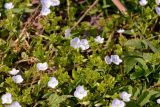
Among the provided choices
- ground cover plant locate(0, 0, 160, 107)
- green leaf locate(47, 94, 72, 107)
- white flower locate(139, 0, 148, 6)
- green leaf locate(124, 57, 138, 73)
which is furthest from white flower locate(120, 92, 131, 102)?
white flower locate(139, 0, 148, 6)

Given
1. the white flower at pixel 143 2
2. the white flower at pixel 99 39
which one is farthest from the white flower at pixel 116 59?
the white flower at pixel 143 2

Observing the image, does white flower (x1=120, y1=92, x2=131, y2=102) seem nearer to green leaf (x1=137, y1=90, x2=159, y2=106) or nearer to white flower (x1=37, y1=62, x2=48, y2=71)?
green leaf (x1=137, y1=90, x2=159, y2=106)

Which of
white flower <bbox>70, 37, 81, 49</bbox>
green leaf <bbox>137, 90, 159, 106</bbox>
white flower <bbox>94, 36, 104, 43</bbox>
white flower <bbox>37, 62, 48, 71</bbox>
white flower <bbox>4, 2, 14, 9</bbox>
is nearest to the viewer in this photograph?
green leaf <bbox>137, 90, 159, 106</bbox>

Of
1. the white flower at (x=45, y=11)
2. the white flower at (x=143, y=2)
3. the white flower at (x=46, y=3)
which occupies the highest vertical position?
the white flower at (x=46, y=3)

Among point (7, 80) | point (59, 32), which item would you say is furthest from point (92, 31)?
point (7, 80)

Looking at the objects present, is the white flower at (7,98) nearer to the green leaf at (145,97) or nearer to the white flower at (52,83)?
the white flower at (52,83)

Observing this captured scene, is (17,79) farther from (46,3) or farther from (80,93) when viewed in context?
(46,3)

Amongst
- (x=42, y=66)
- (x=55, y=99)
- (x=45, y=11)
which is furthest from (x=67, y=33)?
(x=55, y=99)
